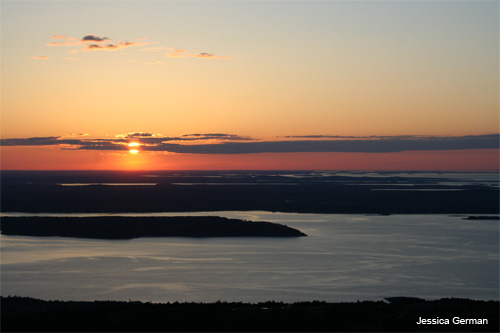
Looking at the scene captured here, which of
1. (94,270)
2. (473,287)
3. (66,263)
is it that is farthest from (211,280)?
(473,287)

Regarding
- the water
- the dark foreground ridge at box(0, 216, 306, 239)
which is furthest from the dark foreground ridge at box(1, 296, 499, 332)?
the dark foreground ridge at box(0, 216, 306, 239)

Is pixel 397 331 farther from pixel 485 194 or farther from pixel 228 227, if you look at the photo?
pixel 485 194

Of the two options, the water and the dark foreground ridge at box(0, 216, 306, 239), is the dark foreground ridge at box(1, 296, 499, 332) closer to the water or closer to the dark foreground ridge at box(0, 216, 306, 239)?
the water

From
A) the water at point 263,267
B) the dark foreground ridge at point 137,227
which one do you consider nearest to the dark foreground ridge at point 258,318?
the water at point 263,267

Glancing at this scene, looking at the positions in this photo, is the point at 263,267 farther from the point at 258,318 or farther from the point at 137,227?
the point at 137,227

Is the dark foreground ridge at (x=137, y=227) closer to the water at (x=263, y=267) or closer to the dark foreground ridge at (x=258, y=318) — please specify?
the water at (x=263, y=267)

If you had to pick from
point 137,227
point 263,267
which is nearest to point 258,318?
point 263,267
